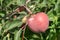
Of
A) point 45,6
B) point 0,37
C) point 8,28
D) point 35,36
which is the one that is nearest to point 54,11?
point 45,6

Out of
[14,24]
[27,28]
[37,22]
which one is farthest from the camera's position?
[27,28]

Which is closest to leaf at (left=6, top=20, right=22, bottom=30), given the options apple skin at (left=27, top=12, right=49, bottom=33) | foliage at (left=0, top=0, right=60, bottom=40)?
foliage at (left=0, top=0, right=60, bottom=40)

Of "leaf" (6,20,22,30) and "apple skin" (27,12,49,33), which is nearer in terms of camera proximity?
"apple skin" (27,12,49,33)

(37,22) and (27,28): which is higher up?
(37,22)

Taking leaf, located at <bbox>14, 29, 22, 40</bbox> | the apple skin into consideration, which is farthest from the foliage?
the apple skin

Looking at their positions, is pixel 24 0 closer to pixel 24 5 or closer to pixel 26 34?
pixel 24 5

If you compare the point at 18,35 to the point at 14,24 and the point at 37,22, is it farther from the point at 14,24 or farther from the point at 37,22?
the point at 37,22

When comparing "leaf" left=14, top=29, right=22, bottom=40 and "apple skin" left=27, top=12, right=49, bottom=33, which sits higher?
"apple skin" left=27, top=12, right=49, bottom=33

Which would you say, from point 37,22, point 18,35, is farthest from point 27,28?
point 37,22

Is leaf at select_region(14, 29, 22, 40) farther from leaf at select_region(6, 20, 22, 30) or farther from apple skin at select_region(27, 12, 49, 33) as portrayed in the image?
apple skin at select_region(27, 12, 49, 33)

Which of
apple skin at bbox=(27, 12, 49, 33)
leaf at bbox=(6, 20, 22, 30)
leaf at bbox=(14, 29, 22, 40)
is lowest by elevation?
leaf at bbox=(14, 29, 22, 40)
